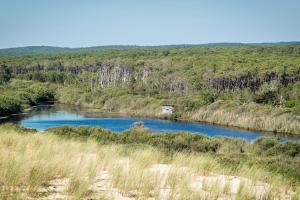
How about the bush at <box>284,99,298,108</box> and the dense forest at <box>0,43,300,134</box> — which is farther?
the bush at <box>284,99,298,108</box>

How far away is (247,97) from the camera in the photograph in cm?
7594

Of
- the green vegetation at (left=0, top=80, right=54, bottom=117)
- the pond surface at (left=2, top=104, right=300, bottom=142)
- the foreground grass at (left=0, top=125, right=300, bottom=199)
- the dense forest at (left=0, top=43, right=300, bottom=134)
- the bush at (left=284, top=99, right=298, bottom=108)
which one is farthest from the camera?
the green vegetation at (left=0, top=80, right=54, bottom=117)

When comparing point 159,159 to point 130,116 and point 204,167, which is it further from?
point 130,116

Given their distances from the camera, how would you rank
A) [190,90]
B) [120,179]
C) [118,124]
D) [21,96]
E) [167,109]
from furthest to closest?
[190,90] < [21,96] < [167,109] < [118,124] < [120,179]

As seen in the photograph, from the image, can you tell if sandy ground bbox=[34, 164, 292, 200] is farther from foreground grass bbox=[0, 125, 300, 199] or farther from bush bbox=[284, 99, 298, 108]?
bush bbox=[284, 99, 298, 108]

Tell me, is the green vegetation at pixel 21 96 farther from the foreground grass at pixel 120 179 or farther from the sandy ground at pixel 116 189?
the sandy ground at pixel 116 189

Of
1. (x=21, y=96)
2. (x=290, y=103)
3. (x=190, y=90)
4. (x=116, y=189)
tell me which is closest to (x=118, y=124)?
(x=290, y=103)

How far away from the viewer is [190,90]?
91062mm

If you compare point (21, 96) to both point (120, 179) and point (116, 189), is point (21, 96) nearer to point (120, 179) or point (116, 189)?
point (120, 179)

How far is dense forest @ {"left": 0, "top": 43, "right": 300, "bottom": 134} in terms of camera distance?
6388 centimetres

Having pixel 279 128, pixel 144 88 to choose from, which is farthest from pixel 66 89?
pixel 279 128

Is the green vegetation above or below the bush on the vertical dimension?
below

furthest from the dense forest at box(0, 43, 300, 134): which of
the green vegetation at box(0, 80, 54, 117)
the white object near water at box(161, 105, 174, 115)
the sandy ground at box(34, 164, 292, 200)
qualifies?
the sandy ground at box(34, 164, 292, 200)

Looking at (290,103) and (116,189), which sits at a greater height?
(116,189)
